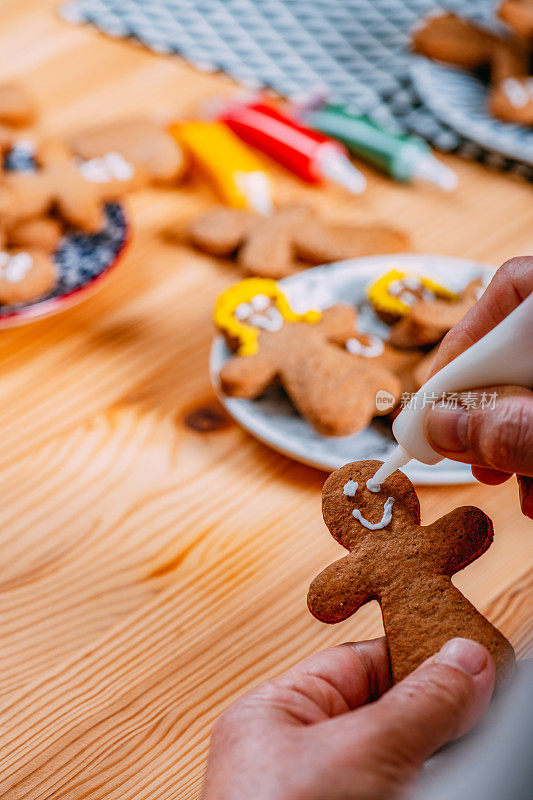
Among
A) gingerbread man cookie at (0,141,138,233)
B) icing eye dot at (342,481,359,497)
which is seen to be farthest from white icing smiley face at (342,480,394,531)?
gingerbread man cookie at (0,141,138,233)

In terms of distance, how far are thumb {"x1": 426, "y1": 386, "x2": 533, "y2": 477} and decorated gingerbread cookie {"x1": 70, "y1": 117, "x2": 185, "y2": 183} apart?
2.49 feet

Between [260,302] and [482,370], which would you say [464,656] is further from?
[260,302]

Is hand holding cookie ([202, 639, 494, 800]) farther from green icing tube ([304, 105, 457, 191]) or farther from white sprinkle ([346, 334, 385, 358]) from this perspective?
green icing tube ([304, 105, 457, 191])

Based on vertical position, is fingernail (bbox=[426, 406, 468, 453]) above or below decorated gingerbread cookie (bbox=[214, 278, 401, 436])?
above

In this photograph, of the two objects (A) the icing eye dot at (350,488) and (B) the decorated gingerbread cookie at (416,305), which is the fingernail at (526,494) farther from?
(B) the decorated gingerbread cookie at (416,305)

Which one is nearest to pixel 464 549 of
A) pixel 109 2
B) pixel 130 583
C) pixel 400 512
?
pixel 400 512

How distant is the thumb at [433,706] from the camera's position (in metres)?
0.45

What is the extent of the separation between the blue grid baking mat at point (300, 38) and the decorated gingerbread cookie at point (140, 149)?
28cm

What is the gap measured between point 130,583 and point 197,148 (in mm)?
708

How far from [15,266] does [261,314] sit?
29 centimetres

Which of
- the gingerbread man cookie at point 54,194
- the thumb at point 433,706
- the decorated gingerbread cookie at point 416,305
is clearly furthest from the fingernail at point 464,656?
the gingerbread man cookie at point 54,194

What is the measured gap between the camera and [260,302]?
90 cm

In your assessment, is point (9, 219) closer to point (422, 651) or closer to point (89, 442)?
point (89, 442)

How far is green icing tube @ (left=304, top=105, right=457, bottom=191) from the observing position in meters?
1.17
